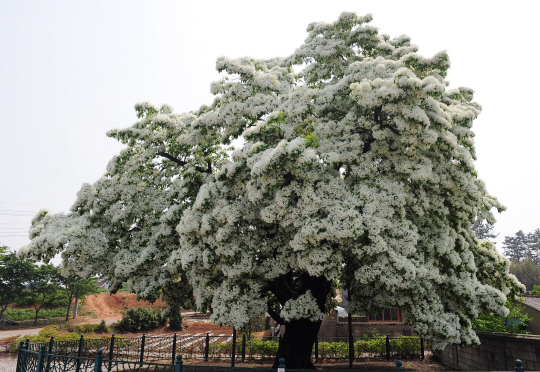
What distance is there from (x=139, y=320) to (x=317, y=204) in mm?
30724

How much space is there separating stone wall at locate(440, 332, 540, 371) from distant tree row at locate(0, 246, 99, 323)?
34828mm

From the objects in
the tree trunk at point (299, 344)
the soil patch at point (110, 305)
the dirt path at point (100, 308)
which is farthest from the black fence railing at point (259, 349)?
the dirt path at point (100, 308)

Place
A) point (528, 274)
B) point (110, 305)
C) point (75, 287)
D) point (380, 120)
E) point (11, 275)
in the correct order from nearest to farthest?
1. point (380, 120)
2. point (11, 275)
3. point (75, 287)
4. point (110, 305)
5. point (528, 274)

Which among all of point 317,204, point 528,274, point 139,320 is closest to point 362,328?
point 317,204

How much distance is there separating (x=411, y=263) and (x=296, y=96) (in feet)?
19.6

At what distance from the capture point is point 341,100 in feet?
39.4

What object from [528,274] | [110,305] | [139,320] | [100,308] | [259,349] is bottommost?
[100,308]

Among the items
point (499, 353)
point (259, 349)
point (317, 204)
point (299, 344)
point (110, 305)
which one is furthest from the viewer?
point (110, 305)

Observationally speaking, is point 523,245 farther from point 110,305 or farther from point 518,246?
point 110,305

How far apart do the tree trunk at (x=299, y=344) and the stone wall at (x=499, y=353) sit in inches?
193

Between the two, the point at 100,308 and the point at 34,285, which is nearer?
the point at 34,285

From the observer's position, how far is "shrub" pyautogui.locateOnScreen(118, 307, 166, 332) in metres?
34.0

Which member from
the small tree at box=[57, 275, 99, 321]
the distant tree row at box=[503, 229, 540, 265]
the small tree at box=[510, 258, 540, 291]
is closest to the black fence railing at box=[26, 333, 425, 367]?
the small tree at box=[57, 275, 99, 321]

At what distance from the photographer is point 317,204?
32.6 ft
